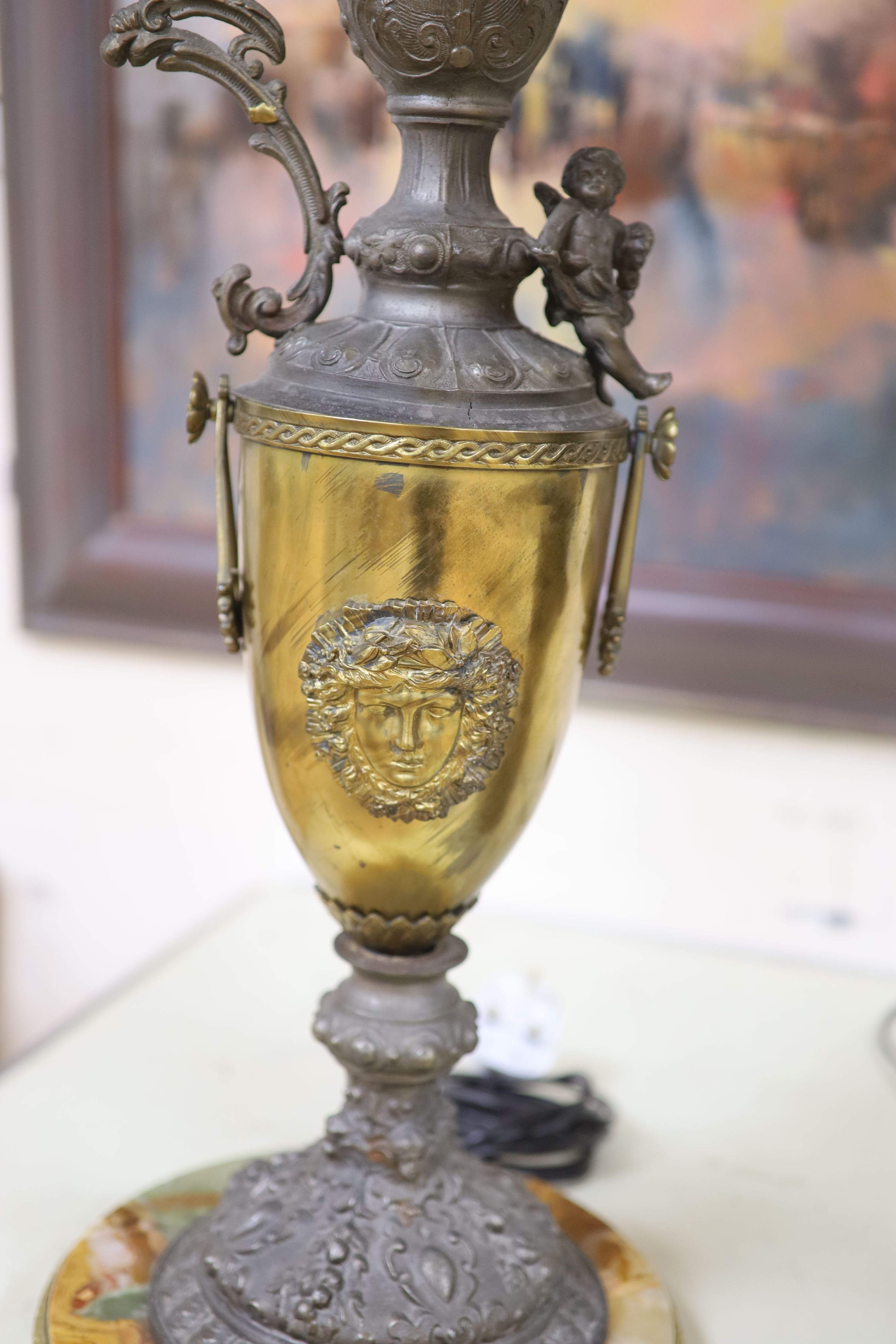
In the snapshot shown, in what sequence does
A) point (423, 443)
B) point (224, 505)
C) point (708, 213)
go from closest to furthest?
point (423, 443) < point (224, 505) < point (708, 213)

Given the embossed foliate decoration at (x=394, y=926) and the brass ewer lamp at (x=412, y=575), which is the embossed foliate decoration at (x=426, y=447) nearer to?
the brass ewer lamp at (x=412, y=575)

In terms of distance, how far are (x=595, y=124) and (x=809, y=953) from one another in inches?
30.5

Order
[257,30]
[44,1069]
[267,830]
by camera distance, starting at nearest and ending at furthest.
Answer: [257,30], [44,1069], [267,830]

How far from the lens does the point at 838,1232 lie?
0.94m

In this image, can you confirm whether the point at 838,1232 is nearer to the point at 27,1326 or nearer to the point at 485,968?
the point at 485,968

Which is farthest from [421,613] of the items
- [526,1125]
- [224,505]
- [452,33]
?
[526,1125]

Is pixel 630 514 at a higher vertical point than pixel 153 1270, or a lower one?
higher

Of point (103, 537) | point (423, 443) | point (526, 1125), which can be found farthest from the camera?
point (103, 537)

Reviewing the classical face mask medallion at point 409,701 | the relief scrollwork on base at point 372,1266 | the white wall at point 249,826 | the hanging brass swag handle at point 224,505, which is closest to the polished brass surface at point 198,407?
the hanging brass swag handle at point 224,505

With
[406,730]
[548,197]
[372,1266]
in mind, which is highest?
[548,197]

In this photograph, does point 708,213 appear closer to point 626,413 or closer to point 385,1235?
point 626,413

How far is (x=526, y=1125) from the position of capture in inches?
40.3

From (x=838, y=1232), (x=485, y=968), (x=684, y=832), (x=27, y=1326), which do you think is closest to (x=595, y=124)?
(x=684, y=832)

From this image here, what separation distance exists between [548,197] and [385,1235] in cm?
58
